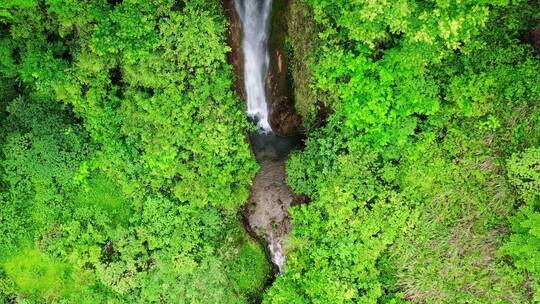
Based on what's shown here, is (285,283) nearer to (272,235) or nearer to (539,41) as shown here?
(272,235)

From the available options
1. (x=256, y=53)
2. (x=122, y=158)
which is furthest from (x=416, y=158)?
(x=122, y=158)

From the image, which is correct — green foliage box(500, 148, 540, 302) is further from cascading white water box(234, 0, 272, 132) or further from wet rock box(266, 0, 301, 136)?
cascading white water box(234, 0, 272, 132)

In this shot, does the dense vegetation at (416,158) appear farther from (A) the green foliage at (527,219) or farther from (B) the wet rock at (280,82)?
(B) the wet rock at (280,82)

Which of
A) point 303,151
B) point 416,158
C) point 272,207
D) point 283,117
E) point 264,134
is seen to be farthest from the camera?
point 264,134

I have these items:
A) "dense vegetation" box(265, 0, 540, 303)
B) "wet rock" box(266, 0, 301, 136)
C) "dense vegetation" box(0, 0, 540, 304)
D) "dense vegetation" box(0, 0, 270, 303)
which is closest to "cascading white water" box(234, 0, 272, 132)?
"wet rock" box(266, 0, 301, 136)

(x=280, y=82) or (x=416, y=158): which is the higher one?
(x=280, y=82)

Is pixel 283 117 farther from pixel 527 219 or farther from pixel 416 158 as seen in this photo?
pixel 527 219
